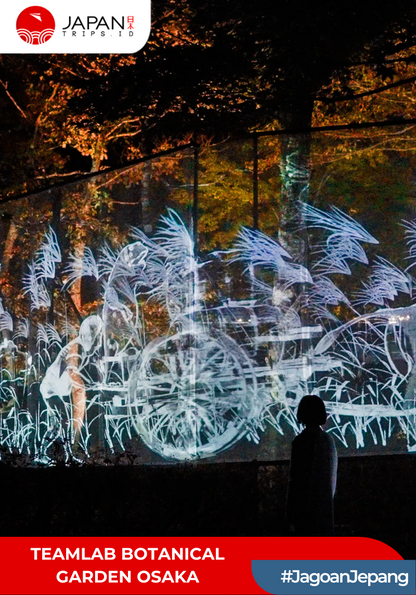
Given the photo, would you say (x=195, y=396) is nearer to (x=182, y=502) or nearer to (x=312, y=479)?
(x=182, y=502)

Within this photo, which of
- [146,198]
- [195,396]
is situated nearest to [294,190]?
[146,198]

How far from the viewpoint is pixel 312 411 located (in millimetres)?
7695

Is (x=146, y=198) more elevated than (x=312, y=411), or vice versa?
(x=146, y=198)

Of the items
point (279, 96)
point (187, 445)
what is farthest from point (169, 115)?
point (187, 445)

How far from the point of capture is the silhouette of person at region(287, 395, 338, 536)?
755cm

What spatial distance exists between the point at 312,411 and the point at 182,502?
164 cm

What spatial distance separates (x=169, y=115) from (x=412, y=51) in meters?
6.13

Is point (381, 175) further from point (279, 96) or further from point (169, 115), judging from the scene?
point (169, 115)

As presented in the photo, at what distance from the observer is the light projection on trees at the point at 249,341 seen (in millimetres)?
10430

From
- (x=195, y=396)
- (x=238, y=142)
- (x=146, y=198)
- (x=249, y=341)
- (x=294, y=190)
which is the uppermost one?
(x=238, y=142)

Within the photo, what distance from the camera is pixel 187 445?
11.1 m

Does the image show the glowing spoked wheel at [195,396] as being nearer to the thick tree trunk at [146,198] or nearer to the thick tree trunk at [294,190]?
the thick tree trunk at [294,190]

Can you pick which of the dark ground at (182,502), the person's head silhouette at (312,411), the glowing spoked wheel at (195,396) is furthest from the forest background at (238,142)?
the person's head silhouette at (312,411)

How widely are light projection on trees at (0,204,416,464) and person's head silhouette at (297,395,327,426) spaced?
275 centimetres
